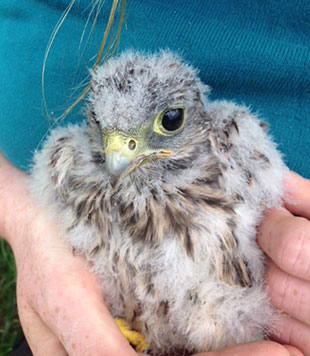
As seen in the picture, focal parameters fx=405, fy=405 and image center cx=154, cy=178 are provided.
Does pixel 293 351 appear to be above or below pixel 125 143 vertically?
below

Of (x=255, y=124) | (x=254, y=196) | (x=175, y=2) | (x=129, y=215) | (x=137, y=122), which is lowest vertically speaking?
(x=129, y=215)

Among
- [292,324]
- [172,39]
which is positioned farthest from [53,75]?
[292,324]

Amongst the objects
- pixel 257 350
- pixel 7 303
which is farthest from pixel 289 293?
pixel 7 303

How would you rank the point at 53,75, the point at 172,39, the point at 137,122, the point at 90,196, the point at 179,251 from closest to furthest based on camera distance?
1. the point at 137,122
2. the point at 179,251
3. the point at 90,196
4. the point at 172,39
5. the point at 53,75

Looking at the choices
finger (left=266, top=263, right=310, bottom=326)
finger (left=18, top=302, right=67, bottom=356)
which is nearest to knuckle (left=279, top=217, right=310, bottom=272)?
finger (left=266, top=263, right=310, bottom=326)

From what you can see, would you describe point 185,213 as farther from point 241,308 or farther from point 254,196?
point 241,308

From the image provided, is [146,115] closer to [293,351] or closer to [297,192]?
[297,192]
